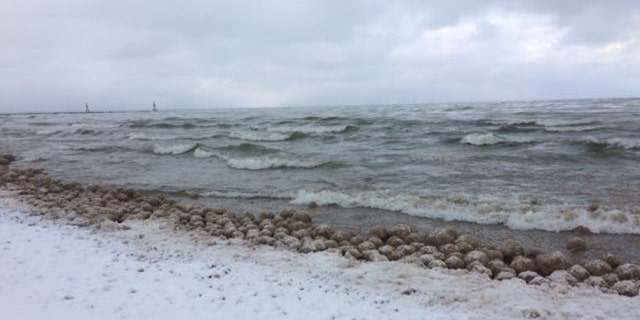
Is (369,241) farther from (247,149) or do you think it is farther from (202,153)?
(247,149)

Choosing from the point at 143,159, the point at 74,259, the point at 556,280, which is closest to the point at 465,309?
the point at 556,280

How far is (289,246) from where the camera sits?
605 cm

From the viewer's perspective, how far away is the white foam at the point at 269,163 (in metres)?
14.9

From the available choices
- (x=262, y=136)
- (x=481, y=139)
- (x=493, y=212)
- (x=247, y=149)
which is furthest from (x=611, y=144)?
(x=262, y=136)

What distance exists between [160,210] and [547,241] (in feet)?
21.3

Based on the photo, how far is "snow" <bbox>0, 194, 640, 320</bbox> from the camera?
399 centimetres

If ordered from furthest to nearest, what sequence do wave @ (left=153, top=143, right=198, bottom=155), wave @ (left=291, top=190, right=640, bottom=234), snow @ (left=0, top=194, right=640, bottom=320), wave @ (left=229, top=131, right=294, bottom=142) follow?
wave @ (left=229, top=131, right=294, bottom=142)
wave @ (left=153, top=143, right=198, bottom=155)
wave @ (left=291, top=190, right=640, bottom=234)
snow @ (left=0, top=194, right=640, bottom=320)

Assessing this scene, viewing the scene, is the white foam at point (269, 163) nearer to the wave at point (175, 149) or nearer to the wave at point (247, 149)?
the wave at point (247, 149)

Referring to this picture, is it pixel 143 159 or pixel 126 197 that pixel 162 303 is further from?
pixel 143 159

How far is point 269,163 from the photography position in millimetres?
15211

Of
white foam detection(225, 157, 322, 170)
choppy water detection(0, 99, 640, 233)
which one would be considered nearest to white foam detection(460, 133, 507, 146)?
choppy water detection(0, 99, 640, 233)

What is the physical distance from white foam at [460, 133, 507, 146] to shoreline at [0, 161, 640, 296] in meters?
13.3

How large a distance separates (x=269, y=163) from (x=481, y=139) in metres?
9.66

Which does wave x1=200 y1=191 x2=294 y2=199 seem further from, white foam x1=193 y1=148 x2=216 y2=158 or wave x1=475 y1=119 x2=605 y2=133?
wave x1=475 y1=119 x2=605 y2=133
